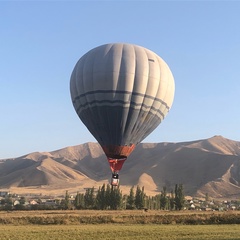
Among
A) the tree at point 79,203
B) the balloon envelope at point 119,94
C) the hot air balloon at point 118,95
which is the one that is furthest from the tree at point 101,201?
the balloon envelope at point 119,94

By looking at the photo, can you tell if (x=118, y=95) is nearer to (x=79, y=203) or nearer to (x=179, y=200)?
(x=179, y=200)

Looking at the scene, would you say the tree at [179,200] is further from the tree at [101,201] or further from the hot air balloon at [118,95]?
the hot air balloon at [118,95]

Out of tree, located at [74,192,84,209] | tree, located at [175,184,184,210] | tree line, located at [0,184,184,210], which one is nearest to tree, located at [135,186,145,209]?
tree line, located at [0,184,184,210]

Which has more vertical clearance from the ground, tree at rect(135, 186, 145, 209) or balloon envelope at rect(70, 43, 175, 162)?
balloon envelope at rect(70, 43, 175, 162)

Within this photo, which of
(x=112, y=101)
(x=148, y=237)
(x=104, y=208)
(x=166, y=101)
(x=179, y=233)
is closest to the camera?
(x=148, y=237)

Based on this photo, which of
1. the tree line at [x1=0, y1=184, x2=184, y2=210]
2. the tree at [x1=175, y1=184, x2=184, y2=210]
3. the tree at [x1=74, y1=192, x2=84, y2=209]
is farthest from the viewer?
the tree at [x1=175, y1=184, x2=184, y2=210]

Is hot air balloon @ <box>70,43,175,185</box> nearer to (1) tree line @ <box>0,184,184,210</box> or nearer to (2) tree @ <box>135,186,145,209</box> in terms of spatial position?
(1) tree line @ <box>0,184,184,210</box>

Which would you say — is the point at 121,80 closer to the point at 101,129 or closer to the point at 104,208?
the point at 101,129

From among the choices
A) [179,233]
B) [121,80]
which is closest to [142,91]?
[121,80]
